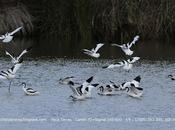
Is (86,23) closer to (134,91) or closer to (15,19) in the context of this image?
(15,19)

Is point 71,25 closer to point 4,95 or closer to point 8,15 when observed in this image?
point 8,15

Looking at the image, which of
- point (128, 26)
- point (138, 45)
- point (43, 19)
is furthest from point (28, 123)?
point (43, 19)

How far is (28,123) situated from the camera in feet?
51.6

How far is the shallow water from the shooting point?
51.6 ft

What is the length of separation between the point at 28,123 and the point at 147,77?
25.4 ft

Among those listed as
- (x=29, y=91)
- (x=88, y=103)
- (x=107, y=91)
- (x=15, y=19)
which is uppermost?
(x=88, y=103)

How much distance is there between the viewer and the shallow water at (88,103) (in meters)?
15.7

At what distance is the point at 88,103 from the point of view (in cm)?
1805

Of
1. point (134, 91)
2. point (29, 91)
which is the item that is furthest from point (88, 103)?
point (29, 91)

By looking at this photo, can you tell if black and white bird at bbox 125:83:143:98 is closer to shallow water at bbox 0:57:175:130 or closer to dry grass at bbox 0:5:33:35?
shallow water at bbox 0:57:175:130

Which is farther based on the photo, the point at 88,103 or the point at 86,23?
the point at 86,23

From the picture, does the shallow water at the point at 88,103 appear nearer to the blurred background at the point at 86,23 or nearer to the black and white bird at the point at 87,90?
the black and white bird at the point at 87,90

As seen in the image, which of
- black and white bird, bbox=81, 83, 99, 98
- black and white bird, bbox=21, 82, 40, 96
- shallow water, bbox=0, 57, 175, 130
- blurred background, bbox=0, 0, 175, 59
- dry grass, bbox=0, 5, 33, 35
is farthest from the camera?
dry grass, bbox=0, 5, 33, 35

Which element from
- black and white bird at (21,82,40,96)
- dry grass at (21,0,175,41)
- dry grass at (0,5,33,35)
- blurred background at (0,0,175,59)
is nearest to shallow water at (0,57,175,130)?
black and white bird at (21,82,40,96)
